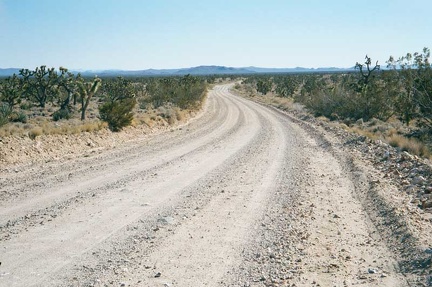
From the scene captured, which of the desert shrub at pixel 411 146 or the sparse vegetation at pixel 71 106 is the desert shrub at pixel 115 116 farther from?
the desert shrub at pixel 411 146

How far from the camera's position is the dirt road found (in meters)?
6.09

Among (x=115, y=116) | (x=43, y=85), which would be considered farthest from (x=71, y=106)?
(x=115, y=116)

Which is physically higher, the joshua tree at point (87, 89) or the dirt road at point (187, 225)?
the joshua tree at point (87, 89)

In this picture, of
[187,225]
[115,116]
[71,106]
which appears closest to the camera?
[187,225]

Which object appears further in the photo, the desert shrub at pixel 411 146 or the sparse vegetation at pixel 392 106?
the sparse vegetation at pixel 392 106

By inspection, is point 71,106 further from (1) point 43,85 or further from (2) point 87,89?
(2) point 87,89

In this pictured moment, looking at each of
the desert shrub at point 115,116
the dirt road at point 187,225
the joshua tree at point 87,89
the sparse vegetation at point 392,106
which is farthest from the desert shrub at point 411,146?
the joshua tree at point 87,89

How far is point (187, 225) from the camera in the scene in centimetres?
826

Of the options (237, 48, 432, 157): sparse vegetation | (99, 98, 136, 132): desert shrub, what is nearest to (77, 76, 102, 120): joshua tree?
(99, 98, 136, 132): desert shrub

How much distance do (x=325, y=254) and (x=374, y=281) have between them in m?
1.10

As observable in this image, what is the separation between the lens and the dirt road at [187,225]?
6.09 metres

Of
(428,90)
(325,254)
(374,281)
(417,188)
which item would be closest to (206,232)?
(325,254)

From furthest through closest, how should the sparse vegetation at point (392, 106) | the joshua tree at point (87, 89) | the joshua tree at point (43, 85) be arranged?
the joshua tree at point (43, 85) < the joshua tree at point (87, 89) < the sparse vegetation at point (392, 106)

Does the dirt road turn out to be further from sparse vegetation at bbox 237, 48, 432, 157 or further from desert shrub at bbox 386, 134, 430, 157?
sparse vegetation at bbox 237, 48, 432, 157
